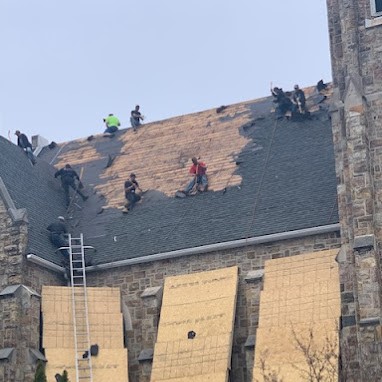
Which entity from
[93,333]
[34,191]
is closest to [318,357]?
[93,333]

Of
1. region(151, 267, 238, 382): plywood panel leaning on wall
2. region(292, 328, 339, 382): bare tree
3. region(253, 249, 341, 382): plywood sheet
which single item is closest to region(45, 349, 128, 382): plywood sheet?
region(151, 267, 238, 382): plywood panel leaning on wall

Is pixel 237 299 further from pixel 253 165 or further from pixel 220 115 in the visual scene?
pixel 220 115

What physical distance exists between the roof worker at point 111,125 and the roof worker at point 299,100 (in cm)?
743

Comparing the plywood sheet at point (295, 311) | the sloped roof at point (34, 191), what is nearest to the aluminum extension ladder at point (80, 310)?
the sloped roof at point (34, 191)

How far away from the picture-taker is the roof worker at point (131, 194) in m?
35.2

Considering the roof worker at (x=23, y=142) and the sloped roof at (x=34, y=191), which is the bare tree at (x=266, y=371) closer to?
the sloped roof at (x=34, y=191)

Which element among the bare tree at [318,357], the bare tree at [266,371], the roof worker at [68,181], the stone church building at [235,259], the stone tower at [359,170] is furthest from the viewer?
the roof worker at [68,181]

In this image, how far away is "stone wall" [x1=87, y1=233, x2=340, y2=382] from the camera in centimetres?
3058

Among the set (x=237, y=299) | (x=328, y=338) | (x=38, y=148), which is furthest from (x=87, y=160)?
(x=328, y=338)

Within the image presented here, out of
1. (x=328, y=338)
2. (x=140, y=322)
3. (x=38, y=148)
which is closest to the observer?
(x=328, y=338)

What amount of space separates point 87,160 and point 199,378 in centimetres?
1213

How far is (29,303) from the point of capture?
31.0 meters

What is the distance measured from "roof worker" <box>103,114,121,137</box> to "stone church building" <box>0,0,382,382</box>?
523 cm

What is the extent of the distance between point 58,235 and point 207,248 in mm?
4613
